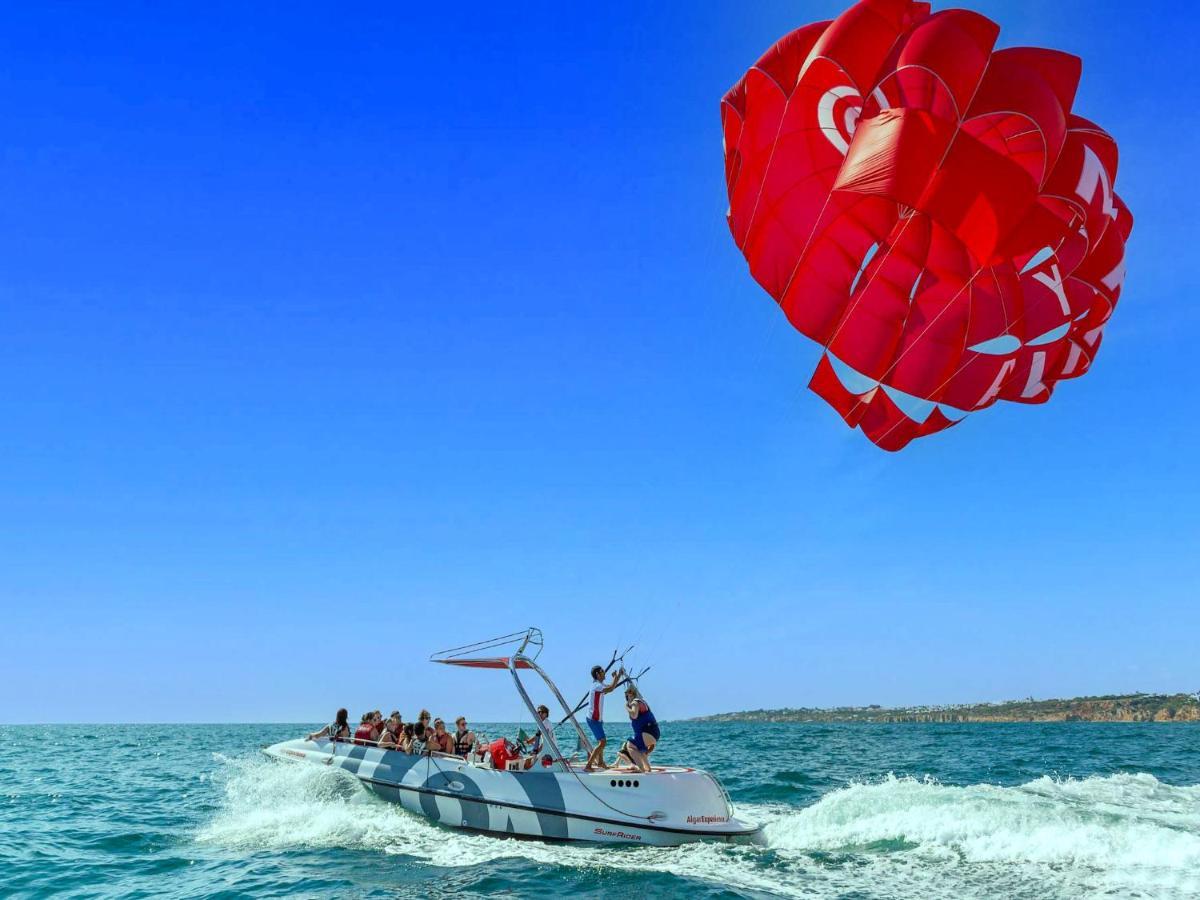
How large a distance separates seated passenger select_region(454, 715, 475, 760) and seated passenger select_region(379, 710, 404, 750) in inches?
44.9

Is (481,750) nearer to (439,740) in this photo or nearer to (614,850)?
(439,740)

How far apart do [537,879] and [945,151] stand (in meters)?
10.3

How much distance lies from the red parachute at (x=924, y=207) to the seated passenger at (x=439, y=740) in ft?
29.8

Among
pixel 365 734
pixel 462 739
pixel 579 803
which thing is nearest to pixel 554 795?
pixel 579 803

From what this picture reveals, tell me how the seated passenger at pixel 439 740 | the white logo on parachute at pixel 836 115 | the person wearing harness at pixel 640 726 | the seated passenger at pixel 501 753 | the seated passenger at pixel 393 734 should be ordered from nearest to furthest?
the white logo on parachute at pixel 836 115 < the person wearing harness at pixel 640 726 < the seated passenger at pixel 501 753 < the seated passenger at pixel 439 740 < the seated passenger at pixel 393 734

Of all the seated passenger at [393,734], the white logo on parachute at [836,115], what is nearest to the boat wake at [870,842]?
the seated passenger at [393,734]

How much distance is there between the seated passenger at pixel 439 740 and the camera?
52.6ft

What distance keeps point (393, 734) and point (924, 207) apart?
13243 millimetres

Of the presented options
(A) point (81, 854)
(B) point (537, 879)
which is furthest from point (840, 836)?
(A) point (81, 854)

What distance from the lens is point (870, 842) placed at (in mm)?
13805

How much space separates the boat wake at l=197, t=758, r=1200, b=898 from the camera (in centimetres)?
1143

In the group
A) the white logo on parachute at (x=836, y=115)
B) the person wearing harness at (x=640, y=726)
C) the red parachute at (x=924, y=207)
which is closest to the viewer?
the red parachute at (x=924, y=207)

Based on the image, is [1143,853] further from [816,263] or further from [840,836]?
[816,263]

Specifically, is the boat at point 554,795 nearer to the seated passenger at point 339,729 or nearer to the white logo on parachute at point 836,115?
the seated passenger at point 339,729
